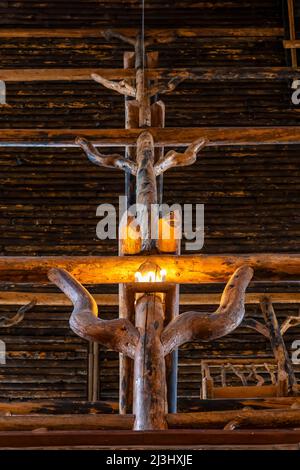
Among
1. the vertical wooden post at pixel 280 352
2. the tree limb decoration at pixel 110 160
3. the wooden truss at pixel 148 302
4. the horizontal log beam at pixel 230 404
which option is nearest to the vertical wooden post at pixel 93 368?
the vertical wooden post at pixel 280 352

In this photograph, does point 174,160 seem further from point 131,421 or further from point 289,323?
point 289,323

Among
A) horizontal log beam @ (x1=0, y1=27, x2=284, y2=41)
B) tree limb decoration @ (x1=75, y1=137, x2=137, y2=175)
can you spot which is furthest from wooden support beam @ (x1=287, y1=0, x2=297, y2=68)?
tree limb decoration @ (x1=75, y1=137, x2=137, y2=175)

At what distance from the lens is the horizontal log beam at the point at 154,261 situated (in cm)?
566

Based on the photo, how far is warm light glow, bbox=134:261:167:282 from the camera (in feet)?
18.1

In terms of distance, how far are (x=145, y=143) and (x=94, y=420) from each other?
11.2ft

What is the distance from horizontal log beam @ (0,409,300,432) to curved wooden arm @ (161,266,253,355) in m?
0.63

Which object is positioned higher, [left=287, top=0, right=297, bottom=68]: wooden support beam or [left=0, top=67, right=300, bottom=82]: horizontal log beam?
[left=287, top=0, right=297, bottom=68]: wooden support beam

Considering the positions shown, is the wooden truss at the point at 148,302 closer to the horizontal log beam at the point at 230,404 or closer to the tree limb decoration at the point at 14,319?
the horizontal log beam at the point at 230,404

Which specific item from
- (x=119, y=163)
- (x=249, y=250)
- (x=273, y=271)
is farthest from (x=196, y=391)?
(x=273, y=271)

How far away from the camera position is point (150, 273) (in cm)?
554

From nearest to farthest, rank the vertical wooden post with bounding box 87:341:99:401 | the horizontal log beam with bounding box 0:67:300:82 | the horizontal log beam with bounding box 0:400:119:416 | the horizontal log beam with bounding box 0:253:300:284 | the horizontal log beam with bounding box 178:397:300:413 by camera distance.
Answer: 1. the horizontal log beam with bounding box 0:253:300:284
2. the horizontal log beam with bounding box 178:397:300:413
3. the horizontal log beam with bounding box 0:400:119:416
4. the horizontal log beam with bounding box 0:67:300:82
5. the vertical wooden post with bounding box 87:341:99:401

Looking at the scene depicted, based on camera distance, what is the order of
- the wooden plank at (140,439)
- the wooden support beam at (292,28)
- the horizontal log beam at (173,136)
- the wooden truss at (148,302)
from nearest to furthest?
the wooden plank at (140,439)
the wooden truss at (148,302)
the horizontal log beam at (173,136)
the wooden support beam at (292,28)

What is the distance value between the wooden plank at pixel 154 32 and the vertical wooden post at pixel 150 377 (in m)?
5.56

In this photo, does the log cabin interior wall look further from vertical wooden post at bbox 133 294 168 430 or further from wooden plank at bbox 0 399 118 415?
vertical wooden post at bbox 133 294 168 430
